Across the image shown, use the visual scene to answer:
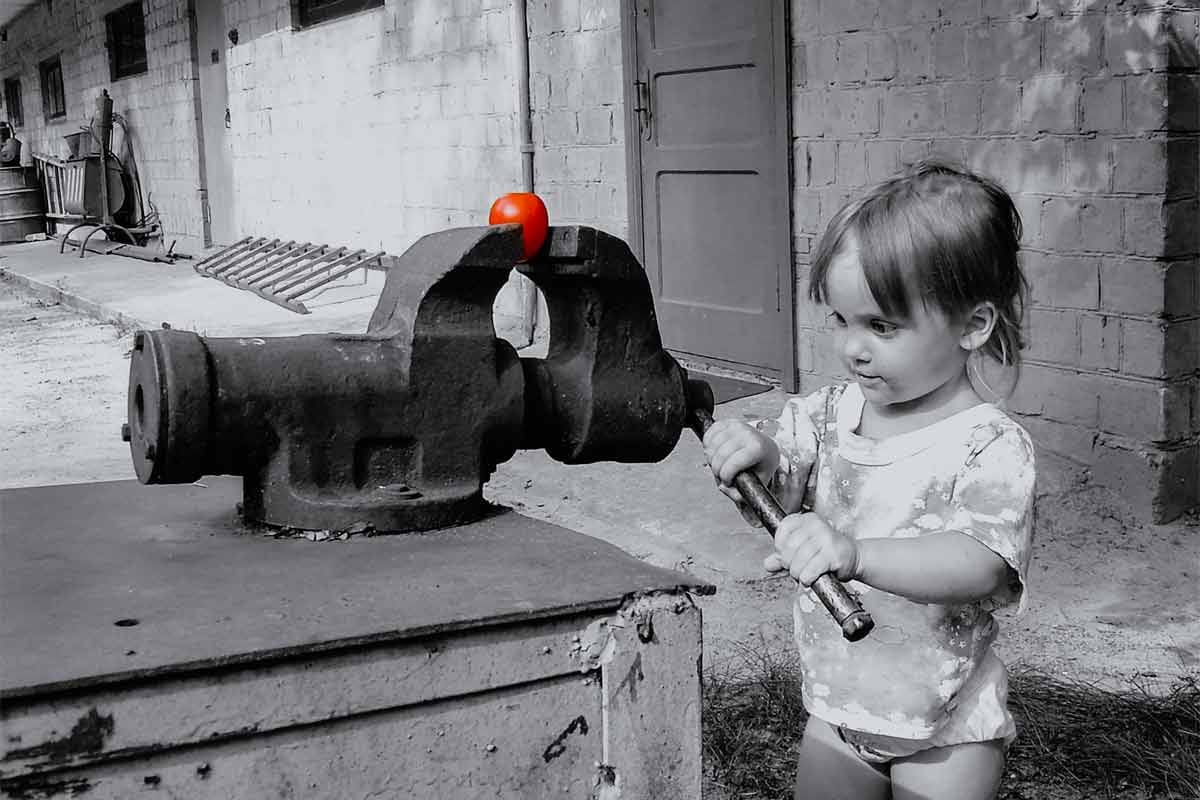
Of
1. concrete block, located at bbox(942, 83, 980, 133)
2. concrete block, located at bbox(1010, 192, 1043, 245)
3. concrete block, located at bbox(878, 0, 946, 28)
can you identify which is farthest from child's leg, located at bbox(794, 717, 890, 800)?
concrete block, located at bbox(878, 0, 946, 28)

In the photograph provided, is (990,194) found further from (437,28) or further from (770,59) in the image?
(437,28)

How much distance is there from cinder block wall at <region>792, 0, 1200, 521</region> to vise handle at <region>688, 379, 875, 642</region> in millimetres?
2377

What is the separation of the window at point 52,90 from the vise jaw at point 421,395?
1896cm

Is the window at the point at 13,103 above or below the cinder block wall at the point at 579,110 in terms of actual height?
above

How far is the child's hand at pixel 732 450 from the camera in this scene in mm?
1516

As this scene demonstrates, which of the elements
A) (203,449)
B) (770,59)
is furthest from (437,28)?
(203,449)

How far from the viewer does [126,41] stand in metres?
15.5

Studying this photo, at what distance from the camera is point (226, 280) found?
397 inches

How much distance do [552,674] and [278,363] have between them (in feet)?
1.58

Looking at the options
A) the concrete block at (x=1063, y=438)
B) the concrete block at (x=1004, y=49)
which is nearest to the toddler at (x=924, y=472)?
the concrete block at (x=1063, y=438)

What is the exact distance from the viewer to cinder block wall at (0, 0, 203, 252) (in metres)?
12.9

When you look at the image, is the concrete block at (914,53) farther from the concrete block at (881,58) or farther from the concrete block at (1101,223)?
the concrete block at (1101,223)

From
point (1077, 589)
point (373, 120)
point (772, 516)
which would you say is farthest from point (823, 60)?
point (373, 120)

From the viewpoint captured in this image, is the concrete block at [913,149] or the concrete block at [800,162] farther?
the concrete block at [800,162]
